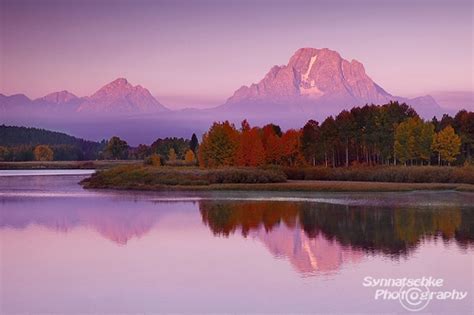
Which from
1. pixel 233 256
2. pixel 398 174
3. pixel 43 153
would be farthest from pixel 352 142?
pixel 43 153

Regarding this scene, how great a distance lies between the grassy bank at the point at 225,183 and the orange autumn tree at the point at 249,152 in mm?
16546

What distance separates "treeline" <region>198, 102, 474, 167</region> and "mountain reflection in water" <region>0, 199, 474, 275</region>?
38.6 meters

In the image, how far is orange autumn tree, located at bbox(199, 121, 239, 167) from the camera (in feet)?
277

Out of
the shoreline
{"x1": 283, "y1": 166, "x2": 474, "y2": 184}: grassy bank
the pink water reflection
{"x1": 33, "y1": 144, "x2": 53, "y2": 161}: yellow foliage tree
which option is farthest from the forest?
{"x1": 33, "y1": 144, "x2": 53, "y2": 161}: yellow foliage tree

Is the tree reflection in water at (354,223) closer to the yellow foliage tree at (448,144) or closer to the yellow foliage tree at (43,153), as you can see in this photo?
the yellow foliage tree at (448,144)

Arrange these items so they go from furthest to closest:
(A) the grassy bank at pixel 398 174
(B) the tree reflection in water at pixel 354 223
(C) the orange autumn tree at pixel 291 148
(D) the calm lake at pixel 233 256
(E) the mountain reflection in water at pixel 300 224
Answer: (C) the orange autumn tree at pixel 291 148 → (A) the grassy bank at pixel 398 174 → (B) the tree reflection in water at pixel 354 223 → (E) the mountain reflection in water at pixel 300 224 → (D) the calm lake at pixel 233 256

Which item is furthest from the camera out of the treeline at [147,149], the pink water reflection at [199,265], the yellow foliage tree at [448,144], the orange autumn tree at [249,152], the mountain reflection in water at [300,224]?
the treeline at [147,149]

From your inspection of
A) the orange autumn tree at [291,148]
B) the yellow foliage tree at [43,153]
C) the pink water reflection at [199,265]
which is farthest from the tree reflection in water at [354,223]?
the yellow foliage tree at [43,153]

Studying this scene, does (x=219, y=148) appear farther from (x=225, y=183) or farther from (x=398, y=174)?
(x=398, y=174)

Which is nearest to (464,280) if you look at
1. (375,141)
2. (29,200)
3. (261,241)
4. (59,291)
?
(261,241)

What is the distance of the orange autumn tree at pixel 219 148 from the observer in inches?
3324

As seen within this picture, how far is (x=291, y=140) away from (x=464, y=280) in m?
76.7

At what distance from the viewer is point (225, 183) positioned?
212ft

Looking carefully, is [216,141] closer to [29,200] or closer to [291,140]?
[291,140]
